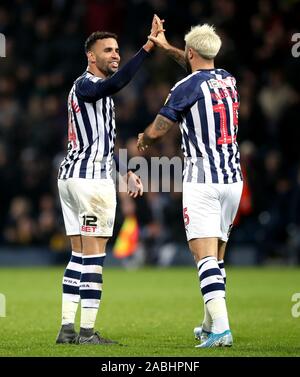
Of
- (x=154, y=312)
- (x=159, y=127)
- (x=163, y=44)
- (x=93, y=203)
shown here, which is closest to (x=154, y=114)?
(x=154, y=312)

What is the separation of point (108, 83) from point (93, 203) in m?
0.98

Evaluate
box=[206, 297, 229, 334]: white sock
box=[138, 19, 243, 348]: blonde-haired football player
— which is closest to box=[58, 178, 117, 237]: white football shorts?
box=[138, 19, 243, 348]: blonde-haired football player

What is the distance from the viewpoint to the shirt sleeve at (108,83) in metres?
8.26

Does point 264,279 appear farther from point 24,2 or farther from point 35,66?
point 24,2

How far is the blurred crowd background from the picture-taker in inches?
710

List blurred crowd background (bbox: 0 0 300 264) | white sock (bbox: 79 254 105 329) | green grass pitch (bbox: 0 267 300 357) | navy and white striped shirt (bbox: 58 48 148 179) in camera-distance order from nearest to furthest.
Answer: green grass pitch (bbox: 0 267 300 357), white sock (bbox: 79 254 105 329), navy and white striped shirt (bbox: 58 48 148 179), blurred crowd background (bbox: 0 0 300 264)

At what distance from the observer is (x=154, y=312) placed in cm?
1130

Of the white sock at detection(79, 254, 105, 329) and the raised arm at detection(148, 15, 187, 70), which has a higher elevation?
the raised arm at detection(148, 15, 187, 70)

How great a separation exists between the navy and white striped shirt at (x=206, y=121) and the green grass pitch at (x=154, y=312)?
1364mm

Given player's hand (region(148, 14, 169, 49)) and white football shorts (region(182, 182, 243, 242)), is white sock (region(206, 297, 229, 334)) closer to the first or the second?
white football shorts (region(182, 182, 243, 242))

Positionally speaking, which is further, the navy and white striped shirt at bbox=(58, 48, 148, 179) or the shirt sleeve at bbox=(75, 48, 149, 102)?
the navy and white striped shirt at bbox=(58, 48, 148, 179)

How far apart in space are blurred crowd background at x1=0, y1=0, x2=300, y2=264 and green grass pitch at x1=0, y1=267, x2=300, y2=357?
2.71 feet

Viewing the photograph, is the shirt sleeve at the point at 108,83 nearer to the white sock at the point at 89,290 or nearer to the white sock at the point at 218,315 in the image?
the white sock at the point at 89,290

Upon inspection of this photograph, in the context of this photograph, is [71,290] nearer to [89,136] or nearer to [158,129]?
[89,136]
